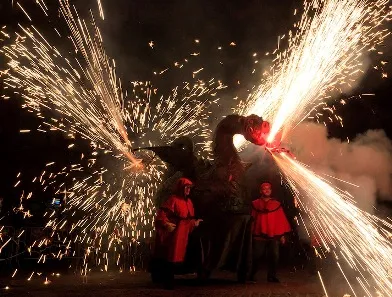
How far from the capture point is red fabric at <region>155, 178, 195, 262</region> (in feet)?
25.6

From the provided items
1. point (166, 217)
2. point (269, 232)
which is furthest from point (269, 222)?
point (166, 217)

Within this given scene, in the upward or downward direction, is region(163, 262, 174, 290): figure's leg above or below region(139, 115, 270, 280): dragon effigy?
below

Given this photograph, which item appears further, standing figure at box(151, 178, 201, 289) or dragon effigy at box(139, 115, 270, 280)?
dragon effigy at box(139, 115, 270, 280)

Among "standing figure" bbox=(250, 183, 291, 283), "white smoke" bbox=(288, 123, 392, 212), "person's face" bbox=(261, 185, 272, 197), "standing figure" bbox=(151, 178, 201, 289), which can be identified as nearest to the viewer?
"standing figure" bbox=(151, 178, 201, 289)

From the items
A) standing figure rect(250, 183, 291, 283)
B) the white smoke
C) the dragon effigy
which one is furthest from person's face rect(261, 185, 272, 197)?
the white smoke

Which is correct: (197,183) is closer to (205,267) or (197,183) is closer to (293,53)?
(205,267)

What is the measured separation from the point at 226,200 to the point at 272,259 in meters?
1.37

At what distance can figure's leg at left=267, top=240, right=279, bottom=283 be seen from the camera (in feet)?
29.0

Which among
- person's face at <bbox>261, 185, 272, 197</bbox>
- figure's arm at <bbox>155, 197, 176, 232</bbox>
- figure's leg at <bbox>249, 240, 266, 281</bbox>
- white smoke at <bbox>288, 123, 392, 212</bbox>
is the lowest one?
figure's leg at <bbox>249, 240, 266, 281</bbox>

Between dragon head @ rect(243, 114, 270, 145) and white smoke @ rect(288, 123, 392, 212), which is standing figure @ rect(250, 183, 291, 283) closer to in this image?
dragon head @ rect(243, 114, 270, 145)

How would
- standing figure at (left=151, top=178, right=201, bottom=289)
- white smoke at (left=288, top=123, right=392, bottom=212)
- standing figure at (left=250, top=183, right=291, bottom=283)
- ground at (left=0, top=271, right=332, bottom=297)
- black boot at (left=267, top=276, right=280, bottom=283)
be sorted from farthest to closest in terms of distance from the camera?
white smoke at (left=288, top=123, right=392, bottom=212) → standing figure at (left=250, top=183, right=291, bottom=283) → black boot at (left=267, top=276, right=280, bottom=283) → standing figure at (left=151, top=178, right=201, bottom=289) → ground at (left=0, top=271, right=332, bottom=297)

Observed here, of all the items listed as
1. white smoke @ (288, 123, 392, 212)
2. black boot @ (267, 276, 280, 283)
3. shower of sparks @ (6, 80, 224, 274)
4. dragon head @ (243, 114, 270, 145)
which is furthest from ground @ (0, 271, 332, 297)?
white smoke @ (288, 123, 392, 212)

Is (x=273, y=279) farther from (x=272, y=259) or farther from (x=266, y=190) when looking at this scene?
(x=266, y=190)

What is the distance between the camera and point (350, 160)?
12.2 m
